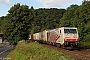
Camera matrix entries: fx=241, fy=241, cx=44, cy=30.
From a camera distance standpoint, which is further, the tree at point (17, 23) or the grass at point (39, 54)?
the tree at point (17, 23)

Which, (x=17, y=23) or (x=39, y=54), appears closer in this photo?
(x=39, y=54)

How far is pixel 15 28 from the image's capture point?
4588 cm

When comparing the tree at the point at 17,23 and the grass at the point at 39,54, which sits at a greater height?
the tree at the point at 17,23

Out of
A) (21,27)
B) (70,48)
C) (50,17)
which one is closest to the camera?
(70,48)

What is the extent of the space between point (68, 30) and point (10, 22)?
19.2 metres

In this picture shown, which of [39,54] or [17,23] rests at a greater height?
[17,23]

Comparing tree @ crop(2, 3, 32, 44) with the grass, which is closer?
the grass

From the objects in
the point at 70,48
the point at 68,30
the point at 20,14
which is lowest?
the point at 70,48

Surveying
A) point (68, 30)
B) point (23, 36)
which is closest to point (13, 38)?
point (23, 36)

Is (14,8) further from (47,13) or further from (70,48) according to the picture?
(47,13)

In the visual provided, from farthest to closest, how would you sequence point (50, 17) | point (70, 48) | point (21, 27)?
1. point (50, 17)
2. point (21, 27)
3. point (70, 48)

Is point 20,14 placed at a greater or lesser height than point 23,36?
greater

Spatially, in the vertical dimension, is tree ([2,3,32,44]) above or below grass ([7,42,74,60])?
above

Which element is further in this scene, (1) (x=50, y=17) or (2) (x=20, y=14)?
(1) (x=50, y=17)
